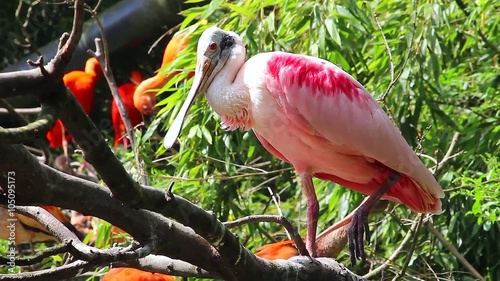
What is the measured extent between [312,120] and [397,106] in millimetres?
1073

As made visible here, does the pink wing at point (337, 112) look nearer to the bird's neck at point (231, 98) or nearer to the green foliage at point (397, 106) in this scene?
the bird's neck at point (231, 98)

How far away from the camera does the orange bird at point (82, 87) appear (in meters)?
6.46

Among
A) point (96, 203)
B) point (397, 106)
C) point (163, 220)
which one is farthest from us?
point (397, 106)

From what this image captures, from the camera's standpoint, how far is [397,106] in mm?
4176

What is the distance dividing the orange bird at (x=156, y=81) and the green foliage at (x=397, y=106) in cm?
28

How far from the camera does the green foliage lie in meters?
3.98

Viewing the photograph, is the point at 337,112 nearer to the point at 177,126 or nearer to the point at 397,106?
the point at 177,126

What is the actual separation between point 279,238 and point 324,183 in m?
0.53

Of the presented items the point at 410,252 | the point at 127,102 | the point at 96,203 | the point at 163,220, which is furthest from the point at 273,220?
the point at 127,102

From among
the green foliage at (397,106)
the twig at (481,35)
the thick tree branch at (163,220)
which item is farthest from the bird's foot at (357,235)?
the twig at (481,35)

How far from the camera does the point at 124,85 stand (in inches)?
259

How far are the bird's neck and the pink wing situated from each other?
11 centimetres

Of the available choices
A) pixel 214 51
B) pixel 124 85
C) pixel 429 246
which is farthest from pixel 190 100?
pixel 124 85

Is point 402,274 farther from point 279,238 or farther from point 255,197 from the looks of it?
point 255,197
